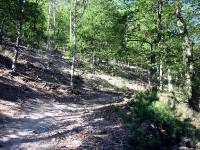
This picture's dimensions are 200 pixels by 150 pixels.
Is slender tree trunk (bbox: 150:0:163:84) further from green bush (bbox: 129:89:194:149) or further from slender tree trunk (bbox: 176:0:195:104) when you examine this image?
green bush (bbox: 129:89:194:149)

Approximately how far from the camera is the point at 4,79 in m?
27.0

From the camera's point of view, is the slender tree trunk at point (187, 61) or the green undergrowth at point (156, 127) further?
the slender tree trunk at point (187, 61)

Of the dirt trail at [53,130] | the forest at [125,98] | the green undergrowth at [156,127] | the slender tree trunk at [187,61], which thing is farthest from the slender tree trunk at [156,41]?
the green undergrowth at [156,127]

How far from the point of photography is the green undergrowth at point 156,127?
11586mm

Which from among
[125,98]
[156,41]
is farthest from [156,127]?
[125,98]

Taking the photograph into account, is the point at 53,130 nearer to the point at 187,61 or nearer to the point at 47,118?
the point at 47,118

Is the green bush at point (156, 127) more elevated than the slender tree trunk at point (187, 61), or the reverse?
the slender tree trunk at point (187, 61)

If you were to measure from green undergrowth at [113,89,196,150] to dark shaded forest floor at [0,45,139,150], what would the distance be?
112 cm

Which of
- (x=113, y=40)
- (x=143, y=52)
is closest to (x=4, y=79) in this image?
(x=113, y=40)

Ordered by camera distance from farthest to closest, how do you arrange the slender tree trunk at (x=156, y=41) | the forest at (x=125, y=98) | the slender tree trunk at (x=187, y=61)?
the slender tree trunk at (x=156, y=41) → the slender tree trunk at (x=187, y=61) → the forest at (x=125, y=98)

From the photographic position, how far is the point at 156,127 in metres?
12.1

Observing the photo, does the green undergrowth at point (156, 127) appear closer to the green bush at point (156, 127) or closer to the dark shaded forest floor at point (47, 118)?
the green bush at point (156, 127)

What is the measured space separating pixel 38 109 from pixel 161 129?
12784mm

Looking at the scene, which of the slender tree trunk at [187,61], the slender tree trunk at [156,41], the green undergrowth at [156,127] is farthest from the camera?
the slender tree trunk at [156,41]
